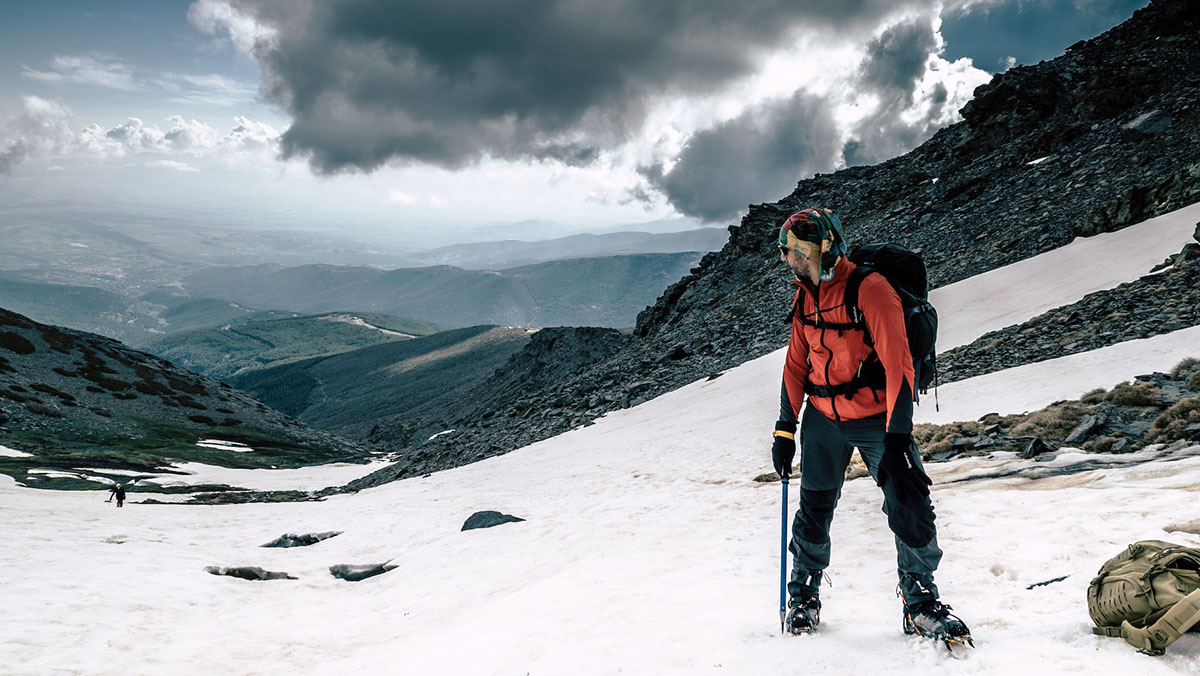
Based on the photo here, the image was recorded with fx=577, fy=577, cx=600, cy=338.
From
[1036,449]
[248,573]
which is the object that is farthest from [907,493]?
[248,573]

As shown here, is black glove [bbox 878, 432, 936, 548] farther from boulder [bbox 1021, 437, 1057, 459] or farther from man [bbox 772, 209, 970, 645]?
boulder [bbox 1021, 437, 1057, 459]

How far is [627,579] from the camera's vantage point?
929 cm

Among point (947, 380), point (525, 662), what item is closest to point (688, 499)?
point (525, 662)

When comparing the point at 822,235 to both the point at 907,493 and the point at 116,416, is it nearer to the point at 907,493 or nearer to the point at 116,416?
the point at 907,493

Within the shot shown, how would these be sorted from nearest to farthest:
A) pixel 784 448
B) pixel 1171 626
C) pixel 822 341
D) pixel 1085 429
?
pixel 1171 626, pixel 822 341, pixel 784 448, pixel 1085 429

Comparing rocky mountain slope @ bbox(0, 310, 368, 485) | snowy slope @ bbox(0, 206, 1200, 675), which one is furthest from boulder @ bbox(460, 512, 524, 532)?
rocky mountain slope @ bbox(0, 310, 368, 485)

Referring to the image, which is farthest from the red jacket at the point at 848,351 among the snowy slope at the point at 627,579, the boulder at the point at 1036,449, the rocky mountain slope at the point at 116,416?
the rocky mountain slope at the point at 116,416

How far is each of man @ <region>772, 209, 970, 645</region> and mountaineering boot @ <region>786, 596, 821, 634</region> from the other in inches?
0.4

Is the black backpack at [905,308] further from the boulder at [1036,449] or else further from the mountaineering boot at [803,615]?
the boulder at [1036,449]

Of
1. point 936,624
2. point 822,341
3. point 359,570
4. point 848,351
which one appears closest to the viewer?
point 936,624

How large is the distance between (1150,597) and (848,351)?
2.71 metres

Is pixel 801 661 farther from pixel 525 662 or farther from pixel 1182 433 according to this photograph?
pixel 1182 433

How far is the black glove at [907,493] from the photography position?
198 inches

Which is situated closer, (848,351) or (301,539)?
(848,351)
